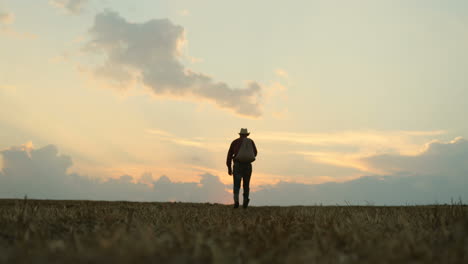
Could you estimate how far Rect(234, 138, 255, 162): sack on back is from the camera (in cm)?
1297

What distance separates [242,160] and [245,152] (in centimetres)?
26

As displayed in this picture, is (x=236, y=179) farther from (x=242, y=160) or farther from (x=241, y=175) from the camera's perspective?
(x=242, y=160)

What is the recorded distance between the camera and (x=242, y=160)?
42.7ft

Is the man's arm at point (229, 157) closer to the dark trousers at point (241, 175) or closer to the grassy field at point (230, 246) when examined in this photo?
the dark trousers at point (241, 175)

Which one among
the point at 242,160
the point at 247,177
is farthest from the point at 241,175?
the point at 242,160

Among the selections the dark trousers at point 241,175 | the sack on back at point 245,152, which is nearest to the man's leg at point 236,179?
the dark trousers at point 241,175

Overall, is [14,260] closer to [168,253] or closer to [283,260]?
[168,253]

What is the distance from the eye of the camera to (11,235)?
13.8 ft

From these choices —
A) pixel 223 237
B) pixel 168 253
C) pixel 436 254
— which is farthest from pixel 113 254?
pixel 436 254

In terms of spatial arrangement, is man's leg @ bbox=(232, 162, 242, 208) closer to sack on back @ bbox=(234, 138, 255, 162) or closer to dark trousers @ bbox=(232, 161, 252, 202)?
dark trousers @ bbox=(232, 161, 252, 202)

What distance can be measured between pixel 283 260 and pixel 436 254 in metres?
1.11

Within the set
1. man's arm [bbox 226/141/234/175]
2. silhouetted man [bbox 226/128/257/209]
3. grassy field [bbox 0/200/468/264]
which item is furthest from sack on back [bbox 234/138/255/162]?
grassy field [bbox 0/200/468/264]

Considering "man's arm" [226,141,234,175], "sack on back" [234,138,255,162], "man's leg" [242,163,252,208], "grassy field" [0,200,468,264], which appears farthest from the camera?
"man's arm" [226,141,234,175]

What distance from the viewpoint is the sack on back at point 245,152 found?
1297 cm
